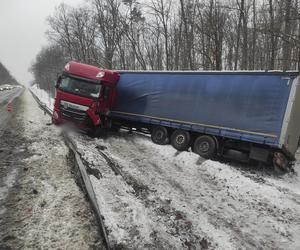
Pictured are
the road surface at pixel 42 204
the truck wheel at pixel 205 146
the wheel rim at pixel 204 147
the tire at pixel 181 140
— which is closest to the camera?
the road surface at pixel 42 204

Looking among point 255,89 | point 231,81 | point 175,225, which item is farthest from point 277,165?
point 175,225

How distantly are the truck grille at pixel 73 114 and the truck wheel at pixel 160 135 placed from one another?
10.4 ft

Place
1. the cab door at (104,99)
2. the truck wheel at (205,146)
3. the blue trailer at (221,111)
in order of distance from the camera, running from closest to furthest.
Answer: the blue trailer at (221,111), the truck wheel at (205,146), the cab door at (104,99)

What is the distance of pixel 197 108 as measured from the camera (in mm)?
11820

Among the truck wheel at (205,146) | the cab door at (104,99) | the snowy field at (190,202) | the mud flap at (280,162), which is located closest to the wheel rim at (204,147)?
the truck wheel at (205,146)

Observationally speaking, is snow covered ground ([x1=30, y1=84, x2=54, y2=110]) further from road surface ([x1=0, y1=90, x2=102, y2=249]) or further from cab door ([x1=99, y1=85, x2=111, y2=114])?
road surface ([x1=0, y1=90, x2=102, y2=249])

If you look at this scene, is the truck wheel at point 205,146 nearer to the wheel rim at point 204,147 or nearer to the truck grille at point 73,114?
the wheel rim at point 204,147

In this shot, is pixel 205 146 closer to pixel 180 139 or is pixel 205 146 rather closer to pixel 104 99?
pixel 180 139

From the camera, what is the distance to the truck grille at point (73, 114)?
1364 cm

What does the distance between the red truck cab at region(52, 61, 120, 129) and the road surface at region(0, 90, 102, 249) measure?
3797 mm

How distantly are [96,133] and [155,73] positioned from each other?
3.76 meters

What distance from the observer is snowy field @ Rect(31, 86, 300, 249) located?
5.41 metres

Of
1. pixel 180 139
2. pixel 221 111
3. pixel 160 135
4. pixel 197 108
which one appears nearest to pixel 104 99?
pixel 160 135

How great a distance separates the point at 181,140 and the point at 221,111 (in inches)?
82.0
